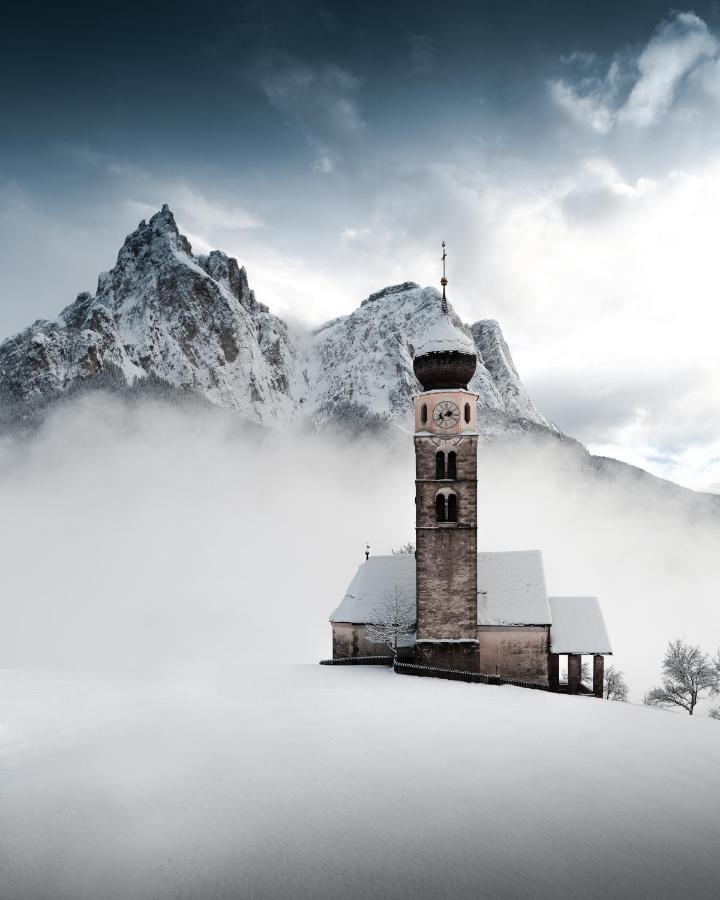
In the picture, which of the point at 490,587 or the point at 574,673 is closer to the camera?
the point at 574,673

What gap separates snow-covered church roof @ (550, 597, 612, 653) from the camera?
34625 mm

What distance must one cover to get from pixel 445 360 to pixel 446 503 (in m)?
8.25

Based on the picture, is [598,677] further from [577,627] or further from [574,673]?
[577,627]

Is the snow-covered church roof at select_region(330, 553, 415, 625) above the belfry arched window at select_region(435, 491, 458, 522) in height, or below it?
below

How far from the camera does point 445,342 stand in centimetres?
3634

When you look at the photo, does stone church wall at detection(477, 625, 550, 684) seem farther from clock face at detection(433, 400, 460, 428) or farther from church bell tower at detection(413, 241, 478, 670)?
clock face at detection(433, 400, 460, 428)

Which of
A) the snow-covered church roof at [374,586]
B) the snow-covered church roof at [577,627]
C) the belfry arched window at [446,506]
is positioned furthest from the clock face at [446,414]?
the snow-covered church roof at [577,627]

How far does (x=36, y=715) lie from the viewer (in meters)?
22.5

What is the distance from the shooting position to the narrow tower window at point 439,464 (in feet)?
118

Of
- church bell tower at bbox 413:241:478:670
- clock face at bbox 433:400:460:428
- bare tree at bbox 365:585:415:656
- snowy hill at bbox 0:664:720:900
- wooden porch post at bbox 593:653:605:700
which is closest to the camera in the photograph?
snowy hill at bbox 0:664:720:900

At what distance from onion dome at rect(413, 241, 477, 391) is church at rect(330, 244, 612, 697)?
2.3 inches

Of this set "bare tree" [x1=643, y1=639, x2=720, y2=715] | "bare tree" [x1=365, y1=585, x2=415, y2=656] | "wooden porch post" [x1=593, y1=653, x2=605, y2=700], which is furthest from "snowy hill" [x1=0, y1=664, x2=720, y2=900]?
"bare tree" [x1=643, y1=639, x2=720, y2=715]

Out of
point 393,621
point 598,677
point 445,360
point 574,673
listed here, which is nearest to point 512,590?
point 574,673

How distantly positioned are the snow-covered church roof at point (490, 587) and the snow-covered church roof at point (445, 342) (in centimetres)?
1246
